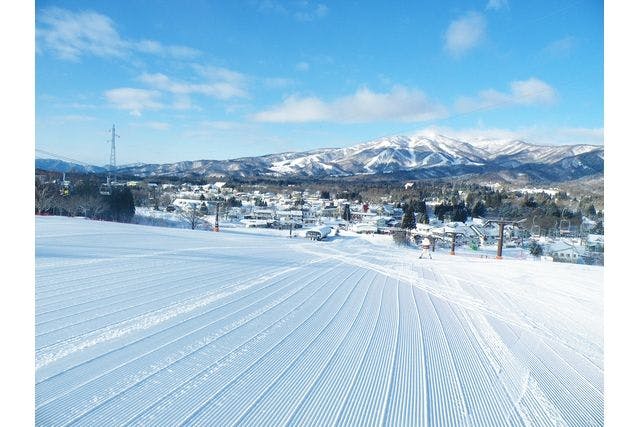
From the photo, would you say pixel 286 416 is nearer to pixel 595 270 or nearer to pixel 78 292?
pixel 78 292

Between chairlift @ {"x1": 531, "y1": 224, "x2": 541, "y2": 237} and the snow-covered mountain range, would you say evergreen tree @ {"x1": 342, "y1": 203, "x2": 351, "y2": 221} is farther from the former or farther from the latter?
the snow-covered mountain range

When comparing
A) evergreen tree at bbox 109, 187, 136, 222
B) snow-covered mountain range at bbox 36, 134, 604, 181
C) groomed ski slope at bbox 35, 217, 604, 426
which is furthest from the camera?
snow-covered mountain range at bbox 36, 134, 604, 181

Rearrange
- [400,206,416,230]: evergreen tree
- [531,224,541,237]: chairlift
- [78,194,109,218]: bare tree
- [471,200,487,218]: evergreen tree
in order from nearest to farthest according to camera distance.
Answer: [78,194,109,218]: bare tree, [531,224,541,237]: chairlift, [471,200,487,218]: evergreen tree, [400,206,416,230]: evergreen tree

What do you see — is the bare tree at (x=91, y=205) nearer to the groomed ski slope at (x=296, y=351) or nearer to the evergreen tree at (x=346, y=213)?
the groomed ski slope at (x=296, y=351)

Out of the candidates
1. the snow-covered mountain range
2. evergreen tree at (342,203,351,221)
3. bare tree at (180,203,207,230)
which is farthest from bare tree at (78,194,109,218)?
the snow-covered mountain range

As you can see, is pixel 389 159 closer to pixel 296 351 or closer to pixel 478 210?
pixel 478 210
